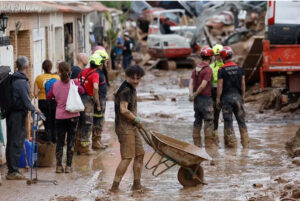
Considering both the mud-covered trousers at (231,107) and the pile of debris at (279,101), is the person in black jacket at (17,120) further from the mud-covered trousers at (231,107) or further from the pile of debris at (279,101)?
the pile of debris at (279,101)

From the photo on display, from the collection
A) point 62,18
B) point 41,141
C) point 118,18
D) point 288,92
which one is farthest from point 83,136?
point 118,18

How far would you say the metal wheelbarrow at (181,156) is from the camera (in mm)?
9094

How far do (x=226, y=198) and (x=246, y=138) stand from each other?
4.38 metres

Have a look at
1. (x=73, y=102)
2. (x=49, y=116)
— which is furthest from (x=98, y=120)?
(x=73, y=102)

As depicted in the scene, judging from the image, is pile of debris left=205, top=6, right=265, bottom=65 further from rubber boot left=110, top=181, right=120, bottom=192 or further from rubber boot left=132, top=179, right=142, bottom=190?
rubber boot left=110, top=181, right=120, bottom=192

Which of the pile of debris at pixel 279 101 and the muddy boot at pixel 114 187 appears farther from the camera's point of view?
the pile of debris at pixel 279 101

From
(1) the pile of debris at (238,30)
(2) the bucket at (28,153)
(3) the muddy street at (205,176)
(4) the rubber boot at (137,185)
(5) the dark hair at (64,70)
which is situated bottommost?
(3) the muddy street at (205,176)

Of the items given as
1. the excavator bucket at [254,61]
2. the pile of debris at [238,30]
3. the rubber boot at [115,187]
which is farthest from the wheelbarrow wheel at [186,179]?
the pile of debris at [238,30]

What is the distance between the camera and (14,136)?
10.1 metres

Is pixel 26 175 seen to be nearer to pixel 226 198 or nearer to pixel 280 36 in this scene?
pixel 226 198

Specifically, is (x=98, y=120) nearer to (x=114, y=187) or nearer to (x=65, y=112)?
(x=65, y=112)

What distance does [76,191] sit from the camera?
9211 millimetres

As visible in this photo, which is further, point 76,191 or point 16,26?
point 16,26

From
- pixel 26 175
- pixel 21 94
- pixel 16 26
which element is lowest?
pixel 26 175
